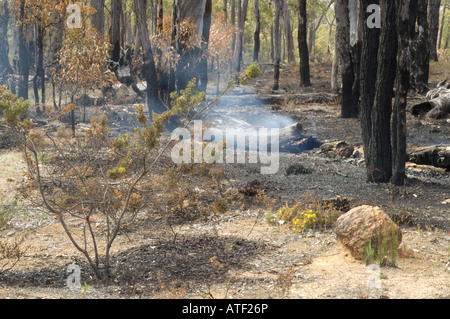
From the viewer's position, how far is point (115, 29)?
18516 mm

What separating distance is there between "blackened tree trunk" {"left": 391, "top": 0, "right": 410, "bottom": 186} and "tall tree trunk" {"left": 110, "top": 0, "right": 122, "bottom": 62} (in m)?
12.6

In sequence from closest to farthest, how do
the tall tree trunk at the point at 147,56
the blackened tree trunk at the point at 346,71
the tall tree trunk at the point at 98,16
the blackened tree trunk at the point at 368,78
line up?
the blackened tree trunk at the point at 368,78 → the tall tree trunk at the point at 147,56 → the blackened tree trunk at the point at 346,71 → the tall tree trunk at the point at 98,16

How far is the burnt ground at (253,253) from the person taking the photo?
4.32 metres

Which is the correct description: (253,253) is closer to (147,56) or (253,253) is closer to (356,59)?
(147,56)

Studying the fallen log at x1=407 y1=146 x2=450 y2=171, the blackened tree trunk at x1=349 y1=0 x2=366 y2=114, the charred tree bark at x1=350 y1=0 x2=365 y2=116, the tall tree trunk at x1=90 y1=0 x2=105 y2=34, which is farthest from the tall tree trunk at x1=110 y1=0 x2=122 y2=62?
the fallen log at x1=407 y1=146 x2=450 y2=171

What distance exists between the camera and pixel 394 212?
6.51 meters

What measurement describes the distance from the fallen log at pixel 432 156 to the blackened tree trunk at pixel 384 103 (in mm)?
1421

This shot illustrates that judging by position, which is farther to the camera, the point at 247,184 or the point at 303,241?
the point at 247,184

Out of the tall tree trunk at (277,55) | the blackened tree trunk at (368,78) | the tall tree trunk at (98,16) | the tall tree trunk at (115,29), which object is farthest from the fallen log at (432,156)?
the tall tree trunk at (98,16)

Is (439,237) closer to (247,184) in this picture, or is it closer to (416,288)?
(416,288)

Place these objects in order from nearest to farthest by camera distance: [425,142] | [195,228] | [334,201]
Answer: [195,228], [334,201], [425,142]

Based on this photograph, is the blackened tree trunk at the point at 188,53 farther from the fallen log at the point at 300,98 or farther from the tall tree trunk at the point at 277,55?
the tall tree trunk at the point at 277,55
